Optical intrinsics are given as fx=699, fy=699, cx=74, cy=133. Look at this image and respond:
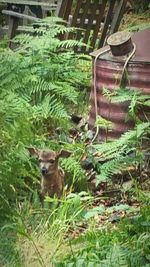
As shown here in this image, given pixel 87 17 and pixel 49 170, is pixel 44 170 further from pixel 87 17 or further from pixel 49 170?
pixel 87 17

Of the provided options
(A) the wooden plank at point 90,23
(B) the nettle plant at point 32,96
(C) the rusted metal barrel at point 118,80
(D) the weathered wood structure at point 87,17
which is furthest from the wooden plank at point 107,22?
(C) the rusted metal barrel at point 118,80

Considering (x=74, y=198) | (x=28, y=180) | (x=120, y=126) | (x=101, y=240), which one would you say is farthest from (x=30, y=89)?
(x=101, y=240)

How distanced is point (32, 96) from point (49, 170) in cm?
179

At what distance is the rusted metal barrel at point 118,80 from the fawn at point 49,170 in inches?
44.1

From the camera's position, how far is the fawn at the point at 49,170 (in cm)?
516

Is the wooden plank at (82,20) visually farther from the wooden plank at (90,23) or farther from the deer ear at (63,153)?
the deer ear at (63,153)

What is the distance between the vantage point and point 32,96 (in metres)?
6.88

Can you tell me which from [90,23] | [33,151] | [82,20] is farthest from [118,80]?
[90,23]

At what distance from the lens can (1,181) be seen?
15.2 ft

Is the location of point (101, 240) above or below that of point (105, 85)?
below

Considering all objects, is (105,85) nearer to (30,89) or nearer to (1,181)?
(30,89)

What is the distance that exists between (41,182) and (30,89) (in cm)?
158

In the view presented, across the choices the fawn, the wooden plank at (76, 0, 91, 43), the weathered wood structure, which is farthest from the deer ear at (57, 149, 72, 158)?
the wooden plank at (76, 0, 91, 43)

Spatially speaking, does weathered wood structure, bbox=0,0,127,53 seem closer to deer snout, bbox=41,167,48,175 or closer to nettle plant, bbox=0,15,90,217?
nettle plant, bbox=0,15,90,217
